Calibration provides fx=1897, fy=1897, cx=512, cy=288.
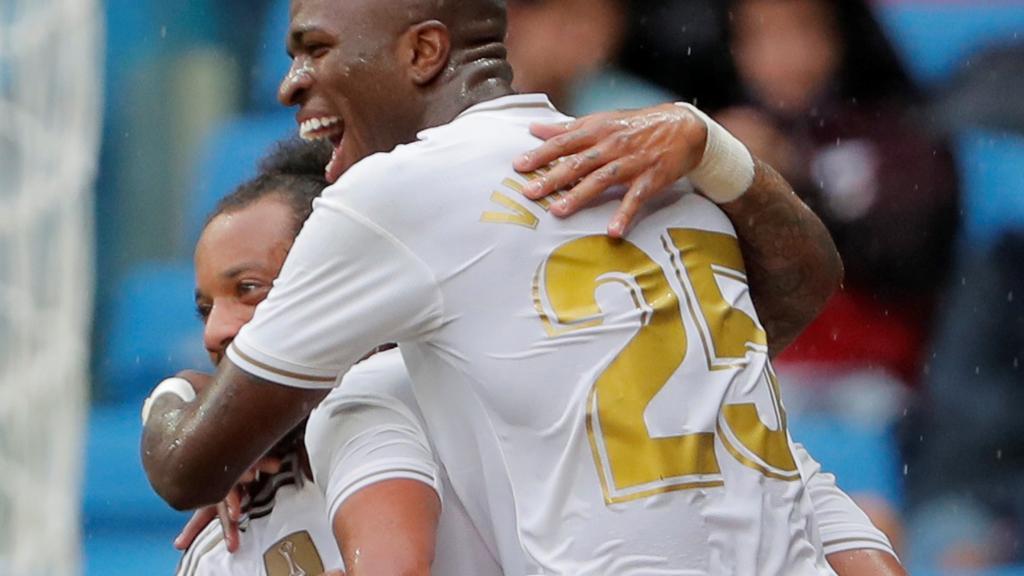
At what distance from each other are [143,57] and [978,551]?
9.97ft

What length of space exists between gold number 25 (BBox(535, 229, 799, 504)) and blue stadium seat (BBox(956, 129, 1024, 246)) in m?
2.48

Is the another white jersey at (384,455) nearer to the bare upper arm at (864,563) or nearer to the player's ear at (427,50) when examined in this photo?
the player's ear at (427,50)

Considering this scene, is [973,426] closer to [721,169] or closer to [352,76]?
[721,169]

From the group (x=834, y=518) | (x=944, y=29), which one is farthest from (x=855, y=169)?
(x=834, y=518)

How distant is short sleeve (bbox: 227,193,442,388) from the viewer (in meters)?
2.31

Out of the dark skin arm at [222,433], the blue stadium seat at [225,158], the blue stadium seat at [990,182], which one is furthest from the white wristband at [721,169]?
the blue stadium seat at [225,158]

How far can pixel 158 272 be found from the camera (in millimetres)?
5773

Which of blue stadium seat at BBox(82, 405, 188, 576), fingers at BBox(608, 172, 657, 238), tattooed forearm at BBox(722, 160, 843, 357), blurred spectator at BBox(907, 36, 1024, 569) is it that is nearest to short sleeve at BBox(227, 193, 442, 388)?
fingers at BBox(608, 172, 657, 238)

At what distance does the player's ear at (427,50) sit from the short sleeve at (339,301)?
0.27m

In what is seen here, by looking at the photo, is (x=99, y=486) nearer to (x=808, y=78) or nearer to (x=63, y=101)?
(x=63, y=101)

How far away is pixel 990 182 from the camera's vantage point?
16.1 feet

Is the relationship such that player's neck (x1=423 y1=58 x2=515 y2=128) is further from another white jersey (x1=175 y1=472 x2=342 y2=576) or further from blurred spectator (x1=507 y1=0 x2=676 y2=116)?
blurred spectator (x1=507 y1=0 x2=676 y2=116)

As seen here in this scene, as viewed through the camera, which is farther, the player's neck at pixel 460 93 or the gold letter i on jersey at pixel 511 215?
the player's neck at pixel 460 93

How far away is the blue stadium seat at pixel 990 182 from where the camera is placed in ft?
15.8
